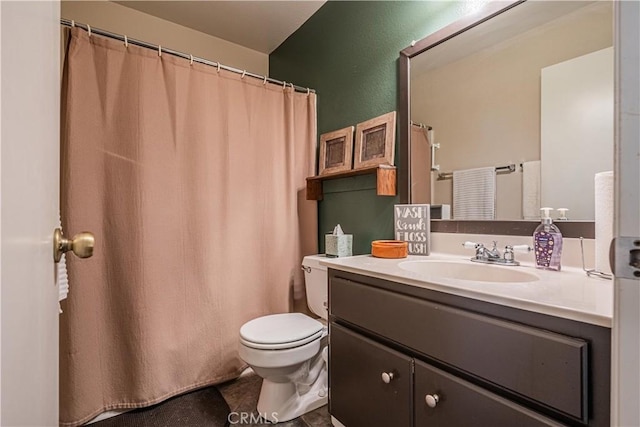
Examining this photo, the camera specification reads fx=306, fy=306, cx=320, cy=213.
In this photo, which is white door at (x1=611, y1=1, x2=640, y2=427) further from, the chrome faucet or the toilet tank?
the toilet tank

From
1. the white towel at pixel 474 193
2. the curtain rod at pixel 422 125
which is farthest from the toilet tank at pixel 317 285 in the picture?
the curtain rod at pixel 422 125

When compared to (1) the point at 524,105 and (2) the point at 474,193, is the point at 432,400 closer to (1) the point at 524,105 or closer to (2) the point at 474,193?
(2) the point at 474,193

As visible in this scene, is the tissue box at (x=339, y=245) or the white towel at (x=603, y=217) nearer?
the white towel at (x=603, y=217)

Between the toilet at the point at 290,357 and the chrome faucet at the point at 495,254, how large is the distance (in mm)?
718

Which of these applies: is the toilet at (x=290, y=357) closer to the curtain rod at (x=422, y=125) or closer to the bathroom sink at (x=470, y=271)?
the bathroom sink at (x=470, y=271)

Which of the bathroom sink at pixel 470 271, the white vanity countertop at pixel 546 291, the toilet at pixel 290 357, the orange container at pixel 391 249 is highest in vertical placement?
the orange container at pixel 391 249

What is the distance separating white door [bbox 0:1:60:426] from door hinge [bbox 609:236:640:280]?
75cm

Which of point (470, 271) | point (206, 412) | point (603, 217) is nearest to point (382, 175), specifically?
point (470, 271)

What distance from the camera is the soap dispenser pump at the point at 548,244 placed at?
107 centimetres

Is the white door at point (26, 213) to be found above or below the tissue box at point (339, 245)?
above

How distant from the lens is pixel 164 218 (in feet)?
5.49

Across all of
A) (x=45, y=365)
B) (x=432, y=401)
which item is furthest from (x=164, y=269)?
(x=432, y=401)

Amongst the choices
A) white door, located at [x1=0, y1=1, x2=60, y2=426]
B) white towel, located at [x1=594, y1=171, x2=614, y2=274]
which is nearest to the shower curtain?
white door, located at [x1=0, y1=1, x2=60, y2=426]

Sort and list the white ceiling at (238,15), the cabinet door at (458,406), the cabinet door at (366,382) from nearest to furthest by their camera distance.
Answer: the cabinet door at (458,406)
the cabinet door at (366,382)
the white ceiling at (238,15)
